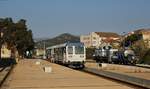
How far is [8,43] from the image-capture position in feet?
292

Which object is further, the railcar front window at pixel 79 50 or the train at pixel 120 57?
the train at pixel 120 57

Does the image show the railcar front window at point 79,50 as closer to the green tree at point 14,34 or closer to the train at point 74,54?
the train at point 74,54

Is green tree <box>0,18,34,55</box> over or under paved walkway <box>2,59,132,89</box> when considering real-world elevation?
over

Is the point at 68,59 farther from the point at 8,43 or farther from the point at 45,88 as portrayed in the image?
the point at 8,43

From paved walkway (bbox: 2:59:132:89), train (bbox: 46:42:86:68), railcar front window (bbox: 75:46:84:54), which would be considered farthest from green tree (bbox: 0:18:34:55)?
paved walkway (bbox: 2:59:132:89)

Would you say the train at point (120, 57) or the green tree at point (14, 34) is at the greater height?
the green tree at point (14, 34)

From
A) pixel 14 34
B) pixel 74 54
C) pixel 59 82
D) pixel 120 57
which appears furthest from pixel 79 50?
pixel 14 34


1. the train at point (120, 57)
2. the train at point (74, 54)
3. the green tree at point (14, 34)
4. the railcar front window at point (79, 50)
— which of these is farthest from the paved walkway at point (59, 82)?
the green tree at point (14, 34)

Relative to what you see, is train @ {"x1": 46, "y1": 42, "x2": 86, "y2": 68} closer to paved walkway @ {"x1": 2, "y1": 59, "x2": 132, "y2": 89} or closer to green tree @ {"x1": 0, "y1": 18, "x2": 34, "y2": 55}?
paved walkway @ {"x1": 2, "y1": 59, "x2": 132, "y2": 89}

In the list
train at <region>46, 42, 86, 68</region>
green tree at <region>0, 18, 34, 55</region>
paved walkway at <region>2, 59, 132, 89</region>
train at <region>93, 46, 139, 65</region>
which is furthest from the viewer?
green tree at <region>0, 18, 34, 55</region>

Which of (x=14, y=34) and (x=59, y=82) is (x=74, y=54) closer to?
(x=59, y=82)

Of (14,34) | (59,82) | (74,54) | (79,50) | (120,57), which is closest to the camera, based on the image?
(59,82)

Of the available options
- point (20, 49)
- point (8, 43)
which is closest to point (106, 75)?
point (8, 43)

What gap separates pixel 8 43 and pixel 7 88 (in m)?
67.0
